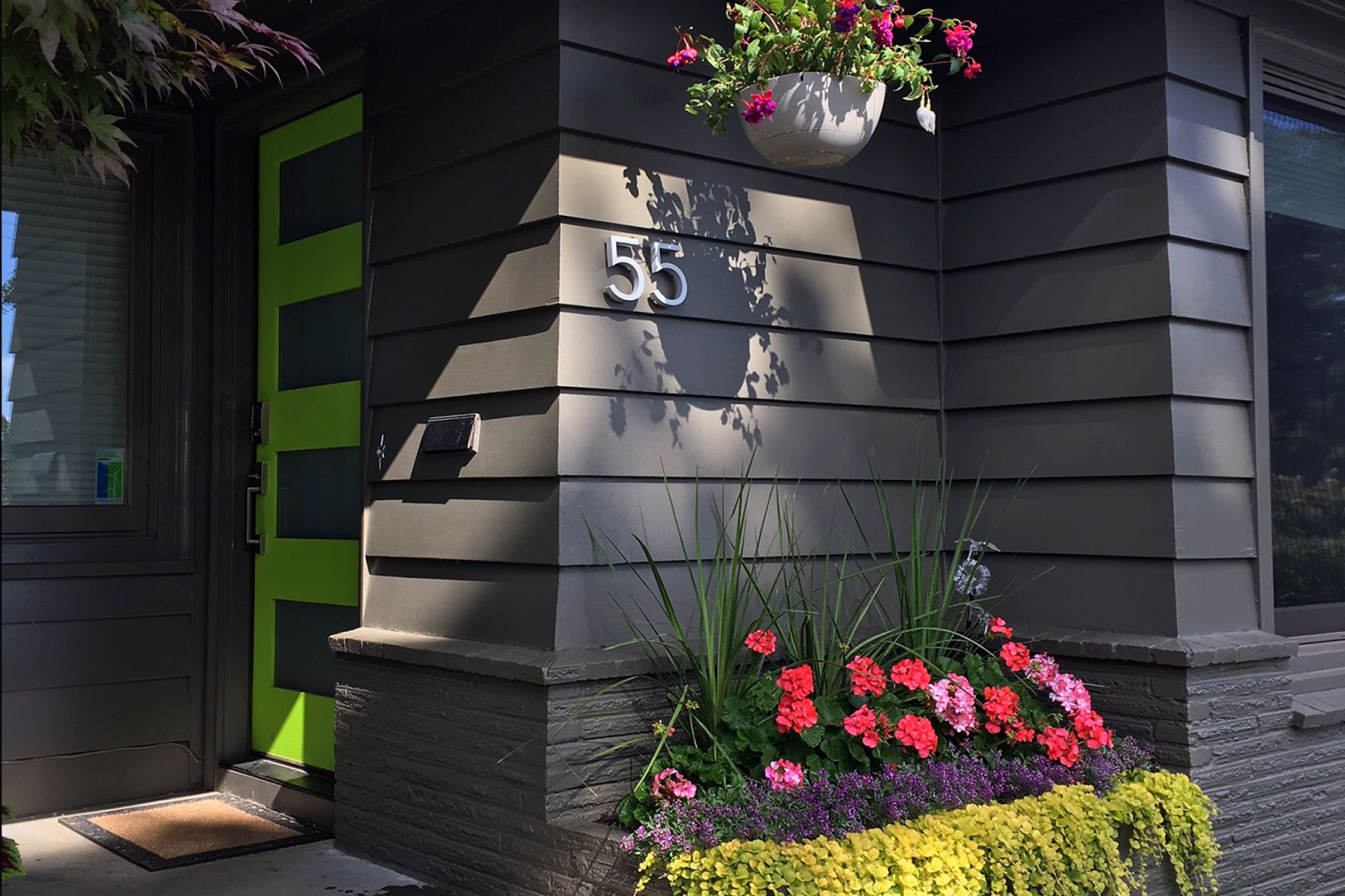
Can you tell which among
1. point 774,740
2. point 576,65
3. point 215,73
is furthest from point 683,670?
point 215,73

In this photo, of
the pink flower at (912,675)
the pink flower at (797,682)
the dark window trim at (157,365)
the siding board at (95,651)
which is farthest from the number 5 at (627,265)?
the siding board at (95,651)

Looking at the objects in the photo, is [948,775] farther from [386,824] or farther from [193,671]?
[193,671]

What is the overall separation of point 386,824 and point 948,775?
1496 mm

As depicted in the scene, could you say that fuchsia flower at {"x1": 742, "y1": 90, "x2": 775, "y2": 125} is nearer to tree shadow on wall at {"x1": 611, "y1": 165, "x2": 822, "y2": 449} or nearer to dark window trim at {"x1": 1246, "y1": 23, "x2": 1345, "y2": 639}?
tree shadow on wall at {"x1": 611, "y1": 165, "x2": 822, "y2": 449}

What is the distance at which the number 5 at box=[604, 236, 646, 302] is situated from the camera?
113 inches

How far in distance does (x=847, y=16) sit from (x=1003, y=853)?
5.93 ft

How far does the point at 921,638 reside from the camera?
2998 mm

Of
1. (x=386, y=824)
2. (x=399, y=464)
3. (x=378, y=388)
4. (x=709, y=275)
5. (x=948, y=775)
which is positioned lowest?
(x=386, y=824)

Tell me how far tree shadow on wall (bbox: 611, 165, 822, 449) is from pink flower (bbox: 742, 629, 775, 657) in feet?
1.72

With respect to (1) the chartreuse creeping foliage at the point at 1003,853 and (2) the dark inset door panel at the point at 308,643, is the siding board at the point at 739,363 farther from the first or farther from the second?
(2) the dark inset door panel at the point at 308,643

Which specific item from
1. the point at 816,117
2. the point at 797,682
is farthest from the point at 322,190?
the point at 797,682

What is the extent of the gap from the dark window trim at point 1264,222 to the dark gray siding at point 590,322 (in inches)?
34.8

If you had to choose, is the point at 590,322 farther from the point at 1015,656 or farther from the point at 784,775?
the point at 1015,656

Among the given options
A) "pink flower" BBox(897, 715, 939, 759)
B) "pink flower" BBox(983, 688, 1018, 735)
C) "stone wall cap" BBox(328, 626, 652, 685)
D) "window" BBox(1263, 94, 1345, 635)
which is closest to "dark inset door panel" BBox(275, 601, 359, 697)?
"stone wall cap" BBox(328, 626, 652, 685)
